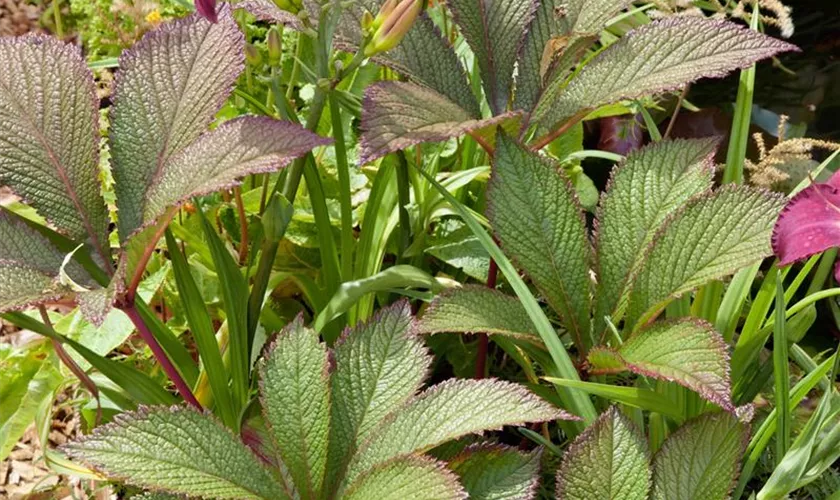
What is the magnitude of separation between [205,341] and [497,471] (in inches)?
14.2

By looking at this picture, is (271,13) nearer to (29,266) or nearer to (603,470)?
(29,266)

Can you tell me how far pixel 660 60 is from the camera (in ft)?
3.19

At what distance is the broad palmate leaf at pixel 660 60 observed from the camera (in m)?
0.94

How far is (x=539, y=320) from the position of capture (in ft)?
3.16

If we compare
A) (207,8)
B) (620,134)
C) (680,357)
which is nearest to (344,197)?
(207,8)

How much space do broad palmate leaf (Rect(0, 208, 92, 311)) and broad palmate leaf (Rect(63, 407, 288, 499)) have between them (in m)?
0.13

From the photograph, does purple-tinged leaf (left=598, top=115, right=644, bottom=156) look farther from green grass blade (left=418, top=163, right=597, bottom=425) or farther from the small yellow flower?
the small yellow flower

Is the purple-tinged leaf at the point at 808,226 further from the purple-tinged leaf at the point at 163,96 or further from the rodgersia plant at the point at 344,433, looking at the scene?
the purple-tinged leaf at the point at 163,96

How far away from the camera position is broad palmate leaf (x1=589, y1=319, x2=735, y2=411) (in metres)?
0.83

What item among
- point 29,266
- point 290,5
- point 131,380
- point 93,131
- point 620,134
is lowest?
point 131,380

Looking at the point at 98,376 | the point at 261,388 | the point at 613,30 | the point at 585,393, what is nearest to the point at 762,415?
the point at 585,393

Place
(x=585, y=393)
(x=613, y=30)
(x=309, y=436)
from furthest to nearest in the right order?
(x=613, y=30)
(x=585, y=393)
(x=309, y=436)

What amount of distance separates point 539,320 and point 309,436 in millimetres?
252

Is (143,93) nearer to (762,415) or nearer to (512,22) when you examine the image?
(512,22)
